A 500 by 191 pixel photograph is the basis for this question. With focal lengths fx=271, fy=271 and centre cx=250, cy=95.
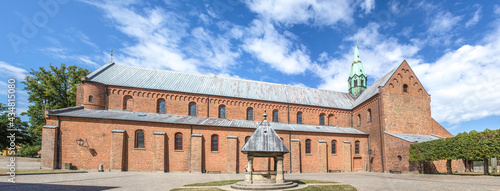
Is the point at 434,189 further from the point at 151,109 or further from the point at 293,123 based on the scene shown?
the point at 151,109

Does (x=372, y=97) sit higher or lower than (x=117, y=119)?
higher

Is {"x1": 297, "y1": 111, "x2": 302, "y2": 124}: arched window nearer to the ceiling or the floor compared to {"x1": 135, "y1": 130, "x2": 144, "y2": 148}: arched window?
nearer to the ceiling

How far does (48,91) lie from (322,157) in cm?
3431

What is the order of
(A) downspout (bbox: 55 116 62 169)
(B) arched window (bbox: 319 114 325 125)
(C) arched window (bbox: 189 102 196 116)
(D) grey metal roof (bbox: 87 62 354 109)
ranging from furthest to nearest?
(B) arched window (bbox: 319 114 325 125), (C) arched window (bbox: 189 102 196 116), (D) grey metal roof (bbox: 87 62 354 109), (A) downspout (bbox: 55 116 62 169)

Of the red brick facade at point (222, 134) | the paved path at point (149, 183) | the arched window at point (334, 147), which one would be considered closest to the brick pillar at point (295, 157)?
the red brick facade at point (222, 134)

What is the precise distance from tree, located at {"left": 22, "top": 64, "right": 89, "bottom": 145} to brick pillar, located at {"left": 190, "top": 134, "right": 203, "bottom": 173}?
18.4 m

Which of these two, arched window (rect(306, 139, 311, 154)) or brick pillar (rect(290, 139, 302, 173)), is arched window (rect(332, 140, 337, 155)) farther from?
brick pillar (rect(290, 139, 302, 173))

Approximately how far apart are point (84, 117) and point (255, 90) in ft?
66.5

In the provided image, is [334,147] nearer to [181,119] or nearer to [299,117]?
[299,117]

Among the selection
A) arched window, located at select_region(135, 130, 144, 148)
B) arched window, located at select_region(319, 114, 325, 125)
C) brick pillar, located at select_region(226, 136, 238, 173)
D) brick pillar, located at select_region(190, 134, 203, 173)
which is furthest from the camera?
arched window, located at select_region(319, 114, 325, 125)

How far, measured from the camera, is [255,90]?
37156 mm

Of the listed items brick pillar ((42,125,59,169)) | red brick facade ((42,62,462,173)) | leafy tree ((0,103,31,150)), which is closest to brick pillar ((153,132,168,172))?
red brick facade ((42,62,462,173))

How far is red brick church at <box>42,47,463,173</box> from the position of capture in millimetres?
25609

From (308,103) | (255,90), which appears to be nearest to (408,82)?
(308,103)
